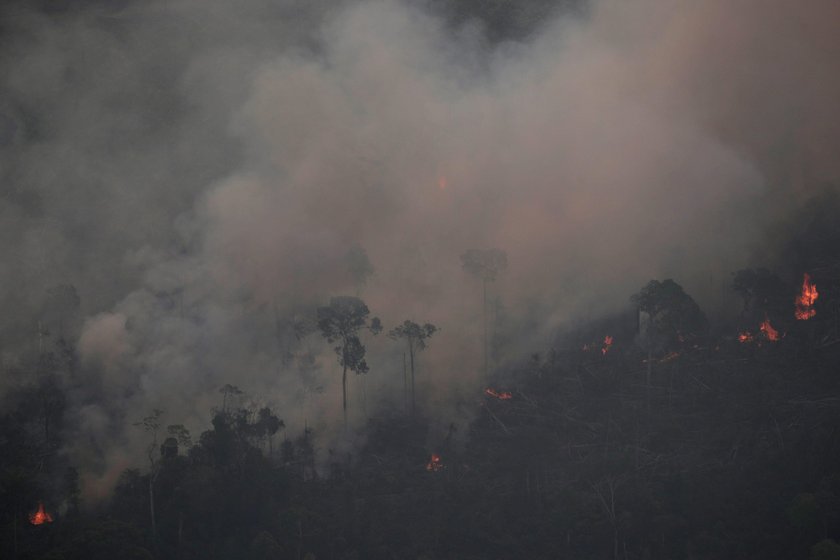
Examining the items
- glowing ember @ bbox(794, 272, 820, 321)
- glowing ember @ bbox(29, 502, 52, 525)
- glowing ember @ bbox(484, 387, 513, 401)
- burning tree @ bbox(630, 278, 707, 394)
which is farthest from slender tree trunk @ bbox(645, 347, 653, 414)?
glowing ember @ bbox(29, 502, 52, 525)

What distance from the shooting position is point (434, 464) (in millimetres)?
53500

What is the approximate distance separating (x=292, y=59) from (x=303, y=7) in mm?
19384

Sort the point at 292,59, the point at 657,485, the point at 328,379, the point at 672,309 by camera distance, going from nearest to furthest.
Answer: the point at 657,485 → the point at 672,309 → the point at 328,379 → the point at 292,59

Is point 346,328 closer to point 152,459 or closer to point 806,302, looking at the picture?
point 152,459

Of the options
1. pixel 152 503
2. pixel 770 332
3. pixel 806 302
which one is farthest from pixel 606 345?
pixel 152 503

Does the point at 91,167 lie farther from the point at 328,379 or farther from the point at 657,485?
the point at 657,485

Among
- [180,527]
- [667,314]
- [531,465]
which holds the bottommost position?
[180,527]

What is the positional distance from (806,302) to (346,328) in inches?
1381

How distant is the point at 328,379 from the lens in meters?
62.8

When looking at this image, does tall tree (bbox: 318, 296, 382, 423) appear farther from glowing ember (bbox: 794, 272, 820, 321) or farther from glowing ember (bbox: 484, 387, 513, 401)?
glowing ember (bbox: 794, 272, 820, 321)

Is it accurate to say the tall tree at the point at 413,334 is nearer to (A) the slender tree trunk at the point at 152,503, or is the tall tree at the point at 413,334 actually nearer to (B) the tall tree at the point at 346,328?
(B) the tall tree at the point at 346,328

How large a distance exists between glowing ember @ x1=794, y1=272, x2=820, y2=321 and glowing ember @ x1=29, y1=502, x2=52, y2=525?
5390 cm

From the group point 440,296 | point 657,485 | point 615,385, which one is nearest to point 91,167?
point 440,296

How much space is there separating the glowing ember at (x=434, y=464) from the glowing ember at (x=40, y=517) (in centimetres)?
2324
